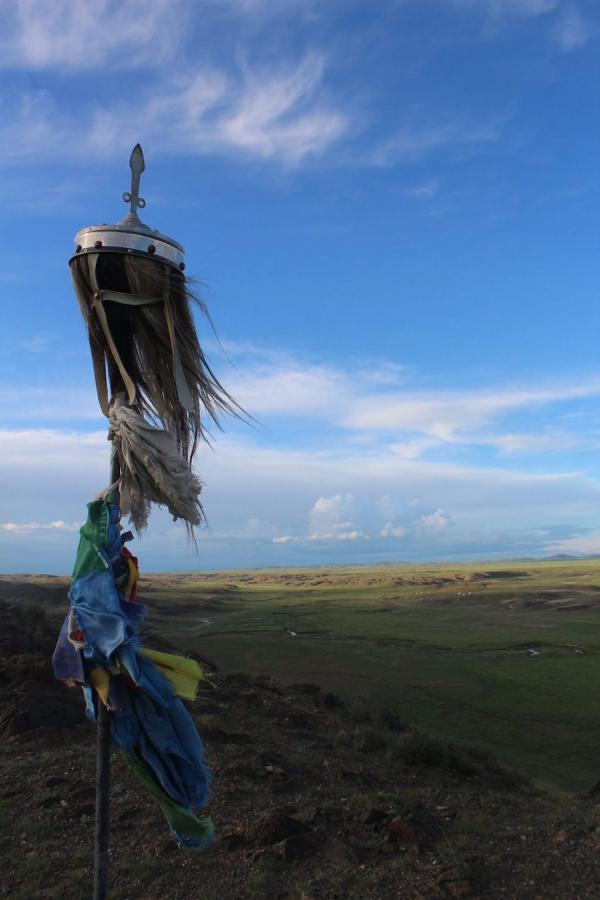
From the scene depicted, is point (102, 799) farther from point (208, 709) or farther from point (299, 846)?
point (208, 709)

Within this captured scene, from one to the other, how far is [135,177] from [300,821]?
7.30m

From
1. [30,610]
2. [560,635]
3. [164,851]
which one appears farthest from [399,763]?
[560,635]

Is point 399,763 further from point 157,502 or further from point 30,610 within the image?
point 30,610

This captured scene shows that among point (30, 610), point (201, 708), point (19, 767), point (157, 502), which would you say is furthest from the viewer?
point (30, 610)

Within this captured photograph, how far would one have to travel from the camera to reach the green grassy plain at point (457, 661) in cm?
1611

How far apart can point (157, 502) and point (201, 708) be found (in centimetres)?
1112

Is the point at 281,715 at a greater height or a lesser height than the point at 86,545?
lesser

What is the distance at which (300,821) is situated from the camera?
7.69 m

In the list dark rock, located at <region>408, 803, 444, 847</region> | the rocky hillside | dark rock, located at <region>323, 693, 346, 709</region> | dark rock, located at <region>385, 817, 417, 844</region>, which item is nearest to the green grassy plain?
dark rock, located at <region>323, 693, 346, 709</region>

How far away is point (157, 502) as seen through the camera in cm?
329

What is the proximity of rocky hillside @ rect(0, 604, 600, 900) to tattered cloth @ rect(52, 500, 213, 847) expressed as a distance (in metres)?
4.01

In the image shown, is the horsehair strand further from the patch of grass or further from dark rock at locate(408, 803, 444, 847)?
the patch of grass

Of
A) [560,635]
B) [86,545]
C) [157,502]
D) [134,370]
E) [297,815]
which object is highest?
[134,370]

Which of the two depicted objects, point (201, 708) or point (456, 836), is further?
point (201, 708)
